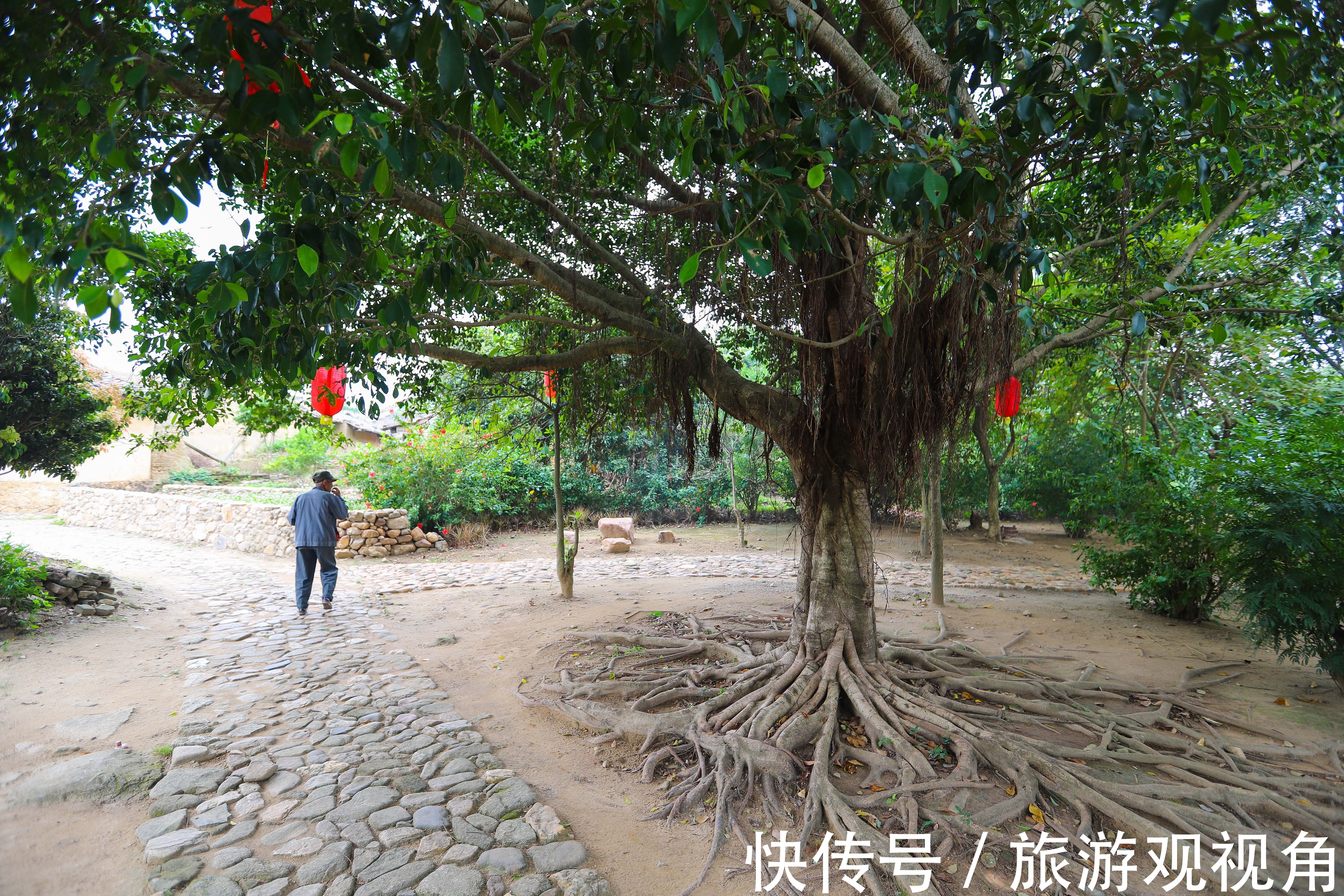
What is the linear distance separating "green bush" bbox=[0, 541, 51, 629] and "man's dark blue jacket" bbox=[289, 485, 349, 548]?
217 cm

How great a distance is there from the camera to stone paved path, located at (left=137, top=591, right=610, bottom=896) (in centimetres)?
258

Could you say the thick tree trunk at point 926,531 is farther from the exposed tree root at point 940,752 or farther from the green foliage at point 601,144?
the green foliage at point 601,144

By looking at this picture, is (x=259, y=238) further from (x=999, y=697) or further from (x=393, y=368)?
(x=999, y=697)

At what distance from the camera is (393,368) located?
6094 mm

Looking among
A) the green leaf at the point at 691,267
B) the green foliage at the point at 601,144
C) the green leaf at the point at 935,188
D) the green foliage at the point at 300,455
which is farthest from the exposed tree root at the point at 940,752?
the green foliage at the point at 300,455

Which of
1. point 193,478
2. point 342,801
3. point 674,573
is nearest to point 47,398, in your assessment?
point 342,801

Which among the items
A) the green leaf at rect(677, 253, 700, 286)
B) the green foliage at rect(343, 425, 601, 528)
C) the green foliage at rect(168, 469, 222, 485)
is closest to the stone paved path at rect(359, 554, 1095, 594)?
the green foliage at rect(343, 425, 601, 528)

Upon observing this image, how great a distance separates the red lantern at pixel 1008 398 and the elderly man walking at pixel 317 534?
6991 mm

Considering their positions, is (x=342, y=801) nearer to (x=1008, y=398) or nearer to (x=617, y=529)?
(x=1008, y=398)

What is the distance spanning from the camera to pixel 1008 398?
4086 mm

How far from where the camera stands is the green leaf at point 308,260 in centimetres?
195

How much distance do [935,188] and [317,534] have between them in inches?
297

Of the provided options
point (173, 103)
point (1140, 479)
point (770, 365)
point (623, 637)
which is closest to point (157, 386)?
point (173, 103)

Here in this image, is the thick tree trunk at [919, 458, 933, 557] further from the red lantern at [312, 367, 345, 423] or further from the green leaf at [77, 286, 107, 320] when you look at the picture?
the green leaf at [77, 286, 107, 320]
